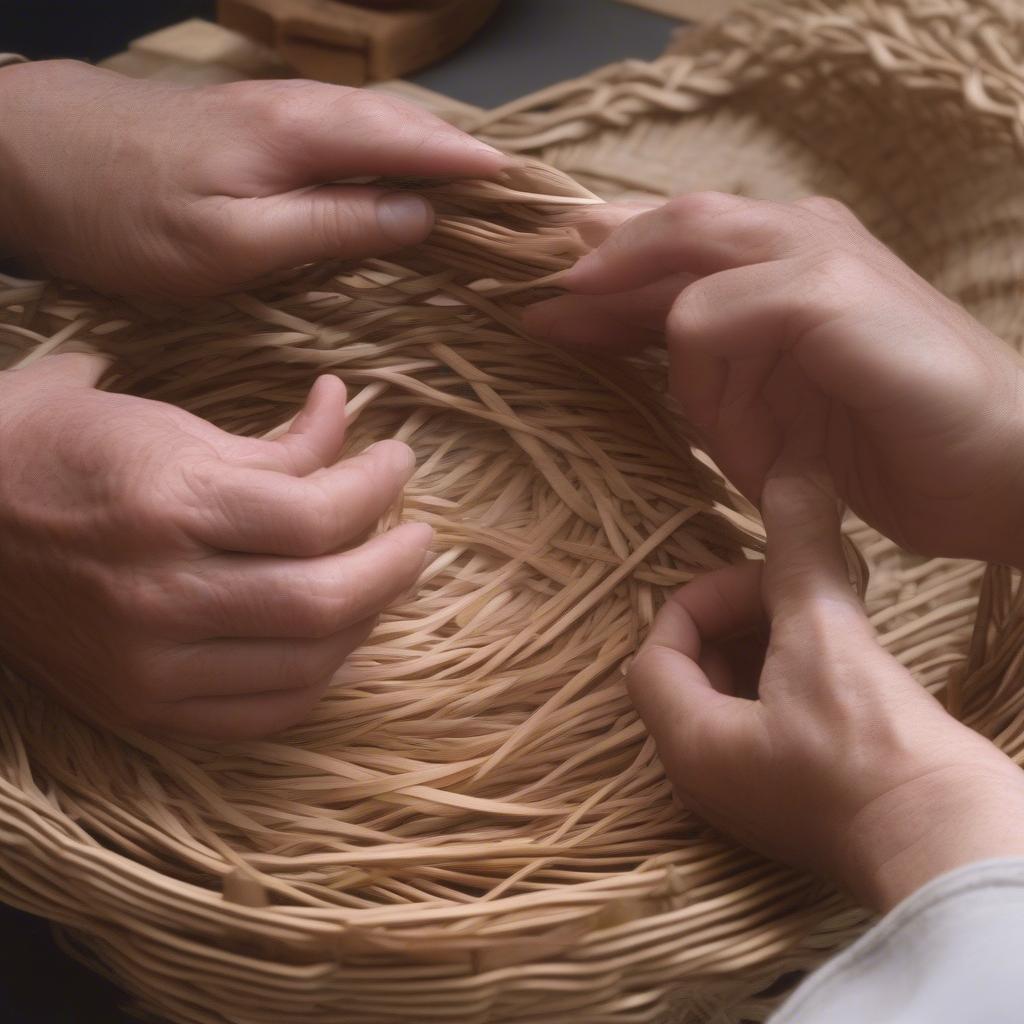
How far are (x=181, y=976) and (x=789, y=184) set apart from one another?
62cm

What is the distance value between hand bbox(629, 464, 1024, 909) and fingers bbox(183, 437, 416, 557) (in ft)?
0.46

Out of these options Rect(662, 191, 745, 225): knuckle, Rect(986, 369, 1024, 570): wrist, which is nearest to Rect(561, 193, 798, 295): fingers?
Rect(662, 191, 745, 225): knuckle

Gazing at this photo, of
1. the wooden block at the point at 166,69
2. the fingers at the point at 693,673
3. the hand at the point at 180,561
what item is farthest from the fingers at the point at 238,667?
the wooden block at the point at 166,69

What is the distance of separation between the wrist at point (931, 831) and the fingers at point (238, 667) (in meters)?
0.22

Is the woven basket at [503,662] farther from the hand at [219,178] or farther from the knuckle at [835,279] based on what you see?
the knuckle at [835,279]

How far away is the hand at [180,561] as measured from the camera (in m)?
0.51

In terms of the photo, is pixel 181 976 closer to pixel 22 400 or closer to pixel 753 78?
pixel 22 400

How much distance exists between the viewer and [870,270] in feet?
1.66

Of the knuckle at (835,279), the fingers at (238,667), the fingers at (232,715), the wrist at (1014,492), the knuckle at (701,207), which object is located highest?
the knuckle at (835,279)

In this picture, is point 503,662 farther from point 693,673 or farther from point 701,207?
Result: point 701,207

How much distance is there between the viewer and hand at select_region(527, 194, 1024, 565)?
483 millimetres

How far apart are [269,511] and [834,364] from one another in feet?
0.75

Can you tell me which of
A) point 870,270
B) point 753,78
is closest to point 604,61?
point 753,78

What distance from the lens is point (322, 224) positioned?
609 millimetres
